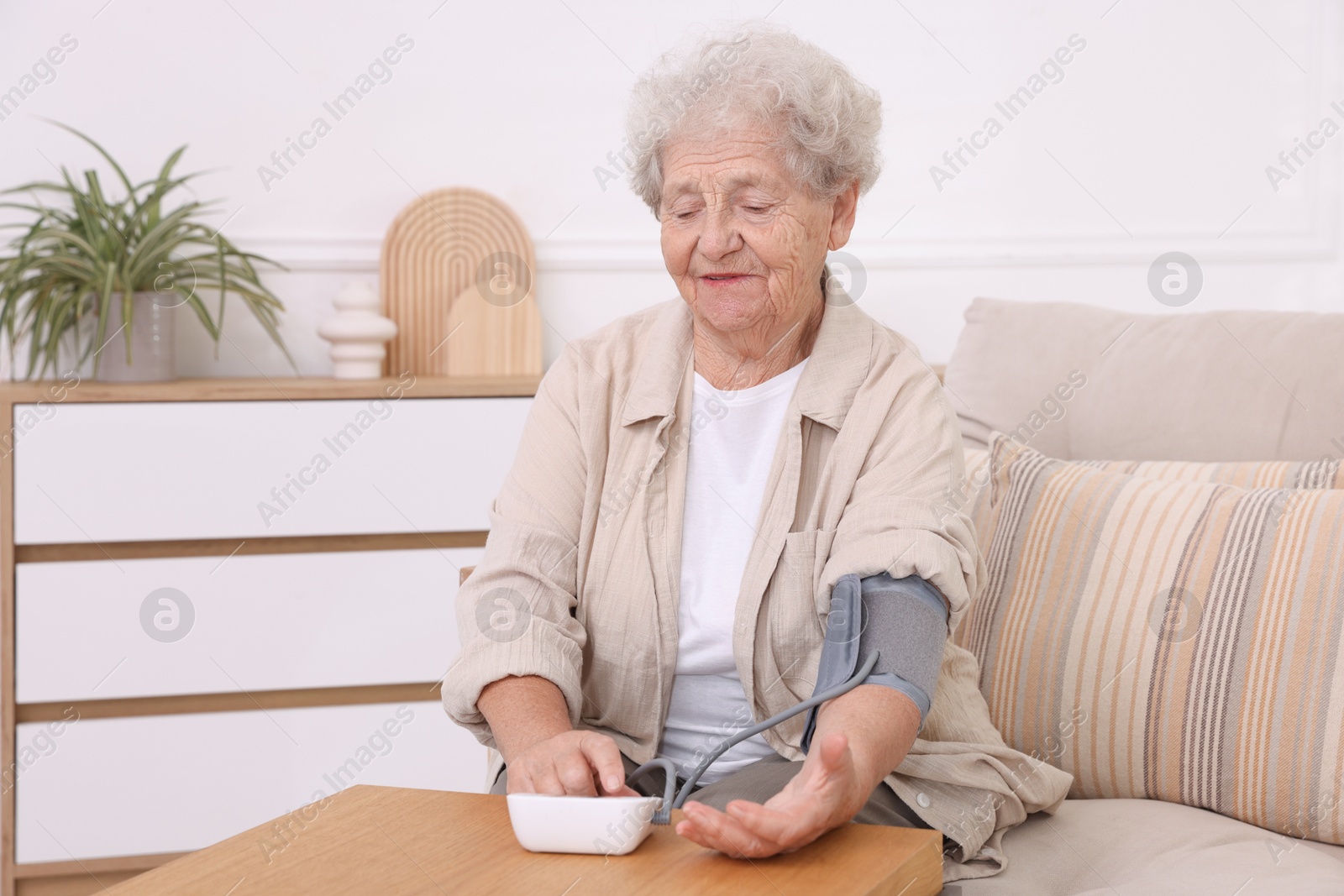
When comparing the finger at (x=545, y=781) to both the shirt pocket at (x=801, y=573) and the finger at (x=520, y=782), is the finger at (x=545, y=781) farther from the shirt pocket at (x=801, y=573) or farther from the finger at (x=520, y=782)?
the shirt pocket at (x=801, y=573)

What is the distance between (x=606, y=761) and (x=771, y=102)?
731 millimetres

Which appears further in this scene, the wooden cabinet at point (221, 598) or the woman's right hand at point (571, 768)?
the wooden cabinet at point (221, 598)

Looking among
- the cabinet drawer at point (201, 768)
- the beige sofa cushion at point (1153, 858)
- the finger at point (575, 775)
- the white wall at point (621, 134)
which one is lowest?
the cabinet drawer at point (201, 768)

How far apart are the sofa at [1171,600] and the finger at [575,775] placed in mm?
425

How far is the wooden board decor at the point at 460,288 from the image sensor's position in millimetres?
2510

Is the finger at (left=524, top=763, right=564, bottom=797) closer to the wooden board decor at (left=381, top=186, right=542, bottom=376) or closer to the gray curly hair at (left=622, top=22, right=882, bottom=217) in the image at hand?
the gray curly hair at (left=622, top=22, right=882, bottom=217)

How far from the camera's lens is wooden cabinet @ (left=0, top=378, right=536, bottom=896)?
2.13 m

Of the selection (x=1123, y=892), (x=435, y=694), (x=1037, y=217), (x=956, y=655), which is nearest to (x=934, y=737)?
(x=956, y=655)

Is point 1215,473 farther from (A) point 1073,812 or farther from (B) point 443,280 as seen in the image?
(B) point 443,280

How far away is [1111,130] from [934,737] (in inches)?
78.7

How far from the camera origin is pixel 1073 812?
136 cm

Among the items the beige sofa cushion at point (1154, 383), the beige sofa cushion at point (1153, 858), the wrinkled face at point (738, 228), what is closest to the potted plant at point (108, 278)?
the wrinkled face at point (738, 228)

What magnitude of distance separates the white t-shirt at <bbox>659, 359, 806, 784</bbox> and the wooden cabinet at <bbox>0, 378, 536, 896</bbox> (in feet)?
2.97

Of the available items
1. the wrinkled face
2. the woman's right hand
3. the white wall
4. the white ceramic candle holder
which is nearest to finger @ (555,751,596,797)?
the woman's right hand
